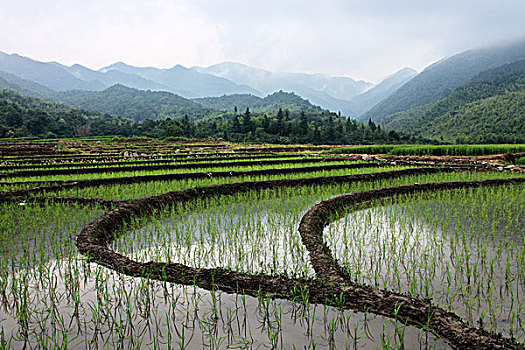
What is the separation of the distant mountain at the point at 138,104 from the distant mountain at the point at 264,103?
80.2 ft

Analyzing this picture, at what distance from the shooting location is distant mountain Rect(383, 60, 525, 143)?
5680 cm

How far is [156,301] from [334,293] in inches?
67.5

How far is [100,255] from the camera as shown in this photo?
4414 mm

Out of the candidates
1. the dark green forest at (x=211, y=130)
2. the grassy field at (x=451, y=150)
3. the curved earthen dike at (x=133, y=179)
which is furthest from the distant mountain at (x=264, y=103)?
the curved earthen dike at (x=133, y=179)

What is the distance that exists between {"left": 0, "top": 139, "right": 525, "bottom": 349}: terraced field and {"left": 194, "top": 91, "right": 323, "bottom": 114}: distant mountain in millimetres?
121544

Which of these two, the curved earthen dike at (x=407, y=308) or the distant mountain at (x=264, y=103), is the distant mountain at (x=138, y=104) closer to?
the distant mountain at (x=264, y=103)

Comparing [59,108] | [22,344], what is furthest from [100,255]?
[59,108]

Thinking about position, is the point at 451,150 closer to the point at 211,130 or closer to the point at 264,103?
the point at 211,130

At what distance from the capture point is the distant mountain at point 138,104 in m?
119

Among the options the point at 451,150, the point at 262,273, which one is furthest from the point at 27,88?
the point at 262,273

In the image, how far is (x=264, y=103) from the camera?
15538 cm

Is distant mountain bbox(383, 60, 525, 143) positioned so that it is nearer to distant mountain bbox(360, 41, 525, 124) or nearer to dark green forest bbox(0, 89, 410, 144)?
dark green forest bbox(0, 89, 410, 144)

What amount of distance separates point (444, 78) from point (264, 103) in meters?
87.4

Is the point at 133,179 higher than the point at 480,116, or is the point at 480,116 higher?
the point at 480,116
